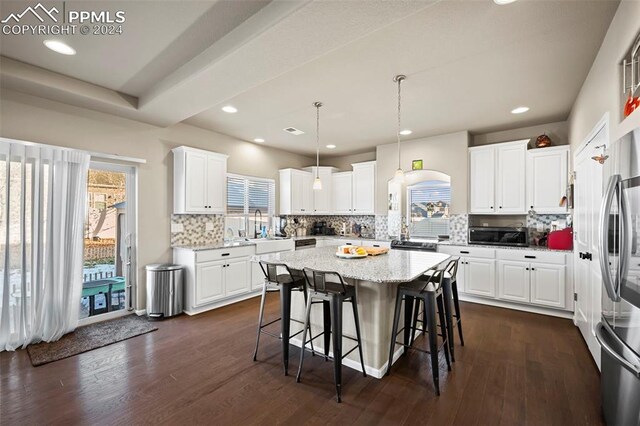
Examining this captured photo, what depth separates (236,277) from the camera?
453 centimetres

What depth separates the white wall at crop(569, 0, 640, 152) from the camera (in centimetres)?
186

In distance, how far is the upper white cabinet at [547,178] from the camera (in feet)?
13.5

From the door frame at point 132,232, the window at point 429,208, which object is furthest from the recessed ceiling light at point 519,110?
the door frame at point 132,232

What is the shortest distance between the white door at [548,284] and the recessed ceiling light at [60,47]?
5.80 metres

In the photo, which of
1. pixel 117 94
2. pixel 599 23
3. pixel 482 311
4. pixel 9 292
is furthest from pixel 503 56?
pixel 9 292

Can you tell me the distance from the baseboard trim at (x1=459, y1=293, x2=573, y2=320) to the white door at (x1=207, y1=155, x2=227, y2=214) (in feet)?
13.7

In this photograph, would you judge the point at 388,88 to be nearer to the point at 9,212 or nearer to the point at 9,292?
the point at 9,212

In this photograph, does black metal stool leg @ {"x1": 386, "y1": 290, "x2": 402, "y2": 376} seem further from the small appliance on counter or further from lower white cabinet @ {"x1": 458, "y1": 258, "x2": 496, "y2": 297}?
the small appliance on counter

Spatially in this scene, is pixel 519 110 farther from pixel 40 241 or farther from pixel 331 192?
pixel 40 241

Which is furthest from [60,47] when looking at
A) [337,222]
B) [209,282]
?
[337,222]

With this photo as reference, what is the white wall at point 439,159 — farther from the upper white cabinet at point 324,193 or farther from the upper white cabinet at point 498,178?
the upper white cabinet at point 324,193

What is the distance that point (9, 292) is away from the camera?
2904 millimetres

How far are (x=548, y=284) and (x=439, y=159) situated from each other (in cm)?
248

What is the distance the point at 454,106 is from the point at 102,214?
4.89 meters
